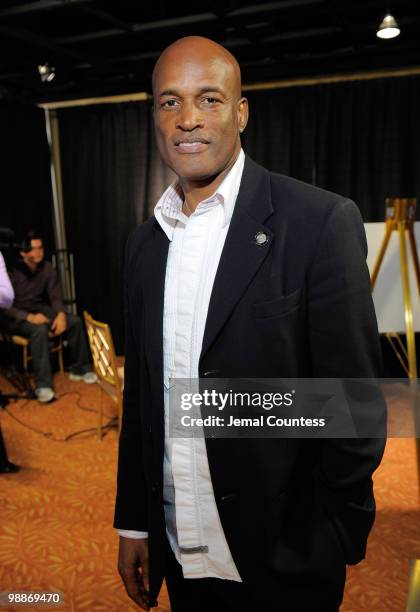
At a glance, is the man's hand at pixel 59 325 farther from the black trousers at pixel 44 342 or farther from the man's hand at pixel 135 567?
the man's hand at pixel 135 567

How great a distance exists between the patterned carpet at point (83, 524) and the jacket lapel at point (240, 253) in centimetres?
180

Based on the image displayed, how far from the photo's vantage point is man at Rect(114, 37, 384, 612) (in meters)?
0.88

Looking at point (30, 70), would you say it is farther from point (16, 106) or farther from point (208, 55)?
point (208, 55)

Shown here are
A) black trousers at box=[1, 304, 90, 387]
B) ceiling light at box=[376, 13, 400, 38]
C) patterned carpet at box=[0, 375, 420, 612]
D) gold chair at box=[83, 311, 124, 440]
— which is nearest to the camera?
patterned carpet at box=[0, 375, 420, 612]

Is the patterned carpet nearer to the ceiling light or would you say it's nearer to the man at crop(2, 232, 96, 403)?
the man at crop(2, 232, 96, 403)

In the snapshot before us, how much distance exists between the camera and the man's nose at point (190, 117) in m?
0.97

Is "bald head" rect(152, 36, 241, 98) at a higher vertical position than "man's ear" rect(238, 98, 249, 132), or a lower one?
higher

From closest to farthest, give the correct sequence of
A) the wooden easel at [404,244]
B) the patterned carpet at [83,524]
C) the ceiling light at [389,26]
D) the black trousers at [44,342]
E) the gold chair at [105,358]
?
the patterned carpet at [83,524], the wooden easel at [404,244], the gold chair at [105,358], the ceiling light at [389,26], the black trousers at [44,342]

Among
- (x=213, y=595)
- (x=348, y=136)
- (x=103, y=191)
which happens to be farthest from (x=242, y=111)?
(x=103, y=191)

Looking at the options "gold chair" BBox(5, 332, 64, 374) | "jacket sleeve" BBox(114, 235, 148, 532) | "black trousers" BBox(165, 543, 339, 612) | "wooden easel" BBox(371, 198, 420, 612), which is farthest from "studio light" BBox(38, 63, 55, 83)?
"black trousers" BBox(165, 543, 339, 612)

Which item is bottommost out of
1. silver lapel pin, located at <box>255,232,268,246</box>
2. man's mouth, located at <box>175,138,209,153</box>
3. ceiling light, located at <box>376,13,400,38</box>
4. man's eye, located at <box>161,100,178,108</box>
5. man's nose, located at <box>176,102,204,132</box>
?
silver lapel pin, located at <box>255,232,268,246</box>

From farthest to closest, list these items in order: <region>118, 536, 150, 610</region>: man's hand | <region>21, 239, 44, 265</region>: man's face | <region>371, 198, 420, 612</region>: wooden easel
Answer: <region>21, 239, 44, 265</region>: man's face → <region>371, 198, 420, 612</region>: wooden easel → <region>118, 536, 150, 610</region>: man's hand

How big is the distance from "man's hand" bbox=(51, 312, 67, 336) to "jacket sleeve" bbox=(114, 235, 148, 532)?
13.3 feet

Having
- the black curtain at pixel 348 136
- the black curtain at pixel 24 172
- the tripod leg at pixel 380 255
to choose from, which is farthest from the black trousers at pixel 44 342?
the tripod leg at pixel 380 255
